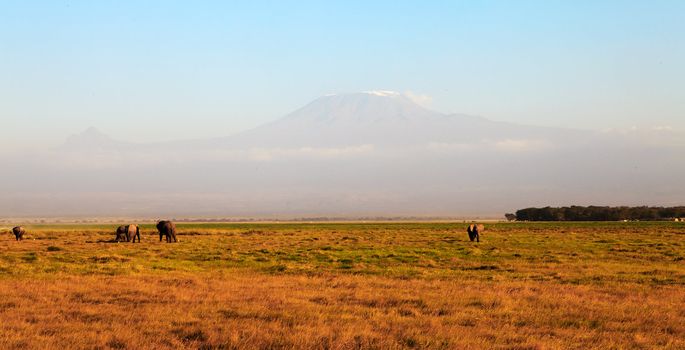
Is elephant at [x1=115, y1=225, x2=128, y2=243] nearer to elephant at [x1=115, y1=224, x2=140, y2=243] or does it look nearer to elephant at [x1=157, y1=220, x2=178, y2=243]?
elephant at [x1=115, y1=224, x2=140, y2=243]

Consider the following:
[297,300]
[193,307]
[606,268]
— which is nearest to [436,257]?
[606,268]

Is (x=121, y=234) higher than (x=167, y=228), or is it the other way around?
(x=167, y=228)

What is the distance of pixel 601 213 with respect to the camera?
159250 mm

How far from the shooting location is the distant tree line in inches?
6230

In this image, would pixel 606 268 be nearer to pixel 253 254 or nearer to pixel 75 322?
A: pixel 253 254

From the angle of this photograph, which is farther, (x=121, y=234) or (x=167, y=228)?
(x=121, y=234)

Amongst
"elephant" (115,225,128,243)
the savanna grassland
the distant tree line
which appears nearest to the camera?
the savanna grassland

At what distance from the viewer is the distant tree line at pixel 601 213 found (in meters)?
158

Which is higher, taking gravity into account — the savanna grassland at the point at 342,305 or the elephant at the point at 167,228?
the elephant at the point at 167,228

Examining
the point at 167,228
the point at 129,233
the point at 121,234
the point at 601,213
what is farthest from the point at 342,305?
the point at 601,213

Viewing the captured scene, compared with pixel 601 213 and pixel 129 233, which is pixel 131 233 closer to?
pixel 129 233

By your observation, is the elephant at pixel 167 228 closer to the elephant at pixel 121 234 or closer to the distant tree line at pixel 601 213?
the elephant at pixel 121 234

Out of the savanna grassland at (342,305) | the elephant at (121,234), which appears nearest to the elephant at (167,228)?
the elephant at (121,234)

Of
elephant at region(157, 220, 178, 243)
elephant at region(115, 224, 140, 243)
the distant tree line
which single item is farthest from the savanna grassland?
the distant tree line
